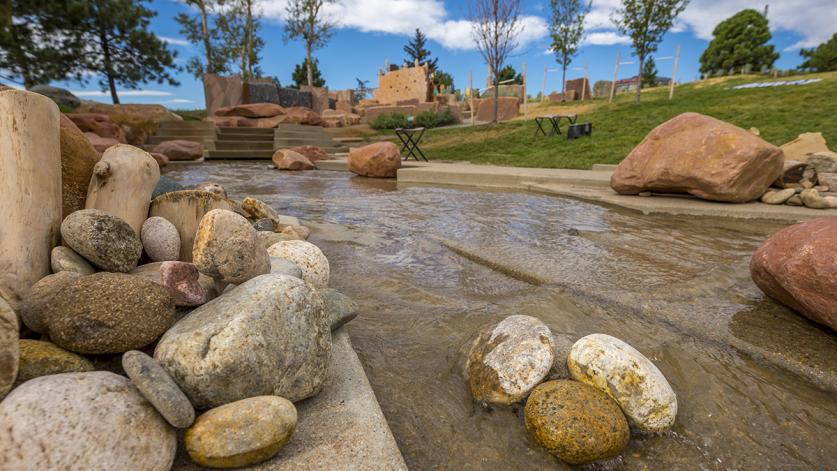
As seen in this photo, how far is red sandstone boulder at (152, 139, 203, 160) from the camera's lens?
13.5 metres

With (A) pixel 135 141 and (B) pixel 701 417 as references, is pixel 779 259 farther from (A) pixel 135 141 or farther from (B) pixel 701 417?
(A) pixel 135 141

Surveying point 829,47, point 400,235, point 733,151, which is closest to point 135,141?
point 400,235

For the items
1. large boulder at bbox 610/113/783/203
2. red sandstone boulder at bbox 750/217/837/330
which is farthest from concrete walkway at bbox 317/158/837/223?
red sandstone boulder at bbox 750/217/837/330

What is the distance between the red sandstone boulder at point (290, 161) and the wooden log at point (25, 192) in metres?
10.3

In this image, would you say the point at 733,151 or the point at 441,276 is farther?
the point at 733,151

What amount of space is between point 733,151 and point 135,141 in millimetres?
16887

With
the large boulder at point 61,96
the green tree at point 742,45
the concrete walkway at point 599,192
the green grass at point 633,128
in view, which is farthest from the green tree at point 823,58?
the large boulder at point 61,96

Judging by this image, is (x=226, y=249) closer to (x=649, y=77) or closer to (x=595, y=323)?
(x=595, y=323)

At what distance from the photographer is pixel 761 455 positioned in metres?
1.58

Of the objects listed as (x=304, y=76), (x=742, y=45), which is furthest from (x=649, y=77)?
(x=304, y=76)

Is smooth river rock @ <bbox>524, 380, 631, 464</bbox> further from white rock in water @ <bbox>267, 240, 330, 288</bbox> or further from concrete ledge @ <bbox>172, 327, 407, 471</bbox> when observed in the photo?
white rock in water @ <bbox>267, 240, 330, 288</bbox>

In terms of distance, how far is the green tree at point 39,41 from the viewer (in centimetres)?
1311

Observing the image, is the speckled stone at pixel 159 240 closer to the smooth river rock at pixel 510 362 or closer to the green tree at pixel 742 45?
the smooth river rock at pixel 510 362

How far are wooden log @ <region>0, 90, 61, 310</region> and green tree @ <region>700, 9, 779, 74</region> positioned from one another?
51.7 meters
